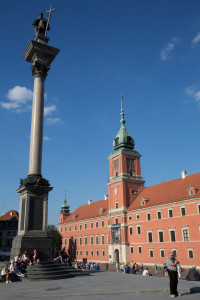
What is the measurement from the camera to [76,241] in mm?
72625

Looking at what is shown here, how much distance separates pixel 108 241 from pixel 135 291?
5067cm

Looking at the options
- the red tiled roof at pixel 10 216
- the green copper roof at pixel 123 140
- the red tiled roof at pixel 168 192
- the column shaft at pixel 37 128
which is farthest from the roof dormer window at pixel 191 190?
the red tiled roof at pixel 10 216

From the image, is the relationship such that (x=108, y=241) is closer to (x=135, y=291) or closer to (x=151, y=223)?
(x=151, y=223)

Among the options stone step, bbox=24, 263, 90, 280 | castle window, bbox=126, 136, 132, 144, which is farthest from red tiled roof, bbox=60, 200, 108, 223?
stone step, bbox=24, 263, 90, 280

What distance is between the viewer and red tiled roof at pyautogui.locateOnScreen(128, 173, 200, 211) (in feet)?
147

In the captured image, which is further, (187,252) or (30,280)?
(187,252)

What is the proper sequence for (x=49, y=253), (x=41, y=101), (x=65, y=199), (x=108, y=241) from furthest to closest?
1. (x=65, y=199)
2. (x=108, y=241)
3. (x=41, y=101)
4. (x=49, y=253)

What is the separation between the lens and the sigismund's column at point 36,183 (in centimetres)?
1598

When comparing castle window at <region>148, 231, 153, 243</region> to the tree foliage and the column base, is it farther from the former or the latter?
the tree foliage

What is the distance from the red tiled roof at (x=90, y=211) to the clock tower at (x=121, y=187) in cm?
783

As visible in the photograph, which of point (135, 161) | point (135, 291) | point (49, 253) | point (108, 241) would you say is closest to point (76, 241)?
point (108, 241)

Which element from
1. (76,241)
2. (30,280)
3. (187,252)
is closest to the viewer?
(30,280)

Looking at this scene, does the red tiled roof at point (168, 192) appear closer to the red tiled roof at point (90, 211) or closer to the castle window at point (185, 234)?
the castle window at point (185, 234)

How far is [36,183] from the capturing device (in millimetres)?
16938
